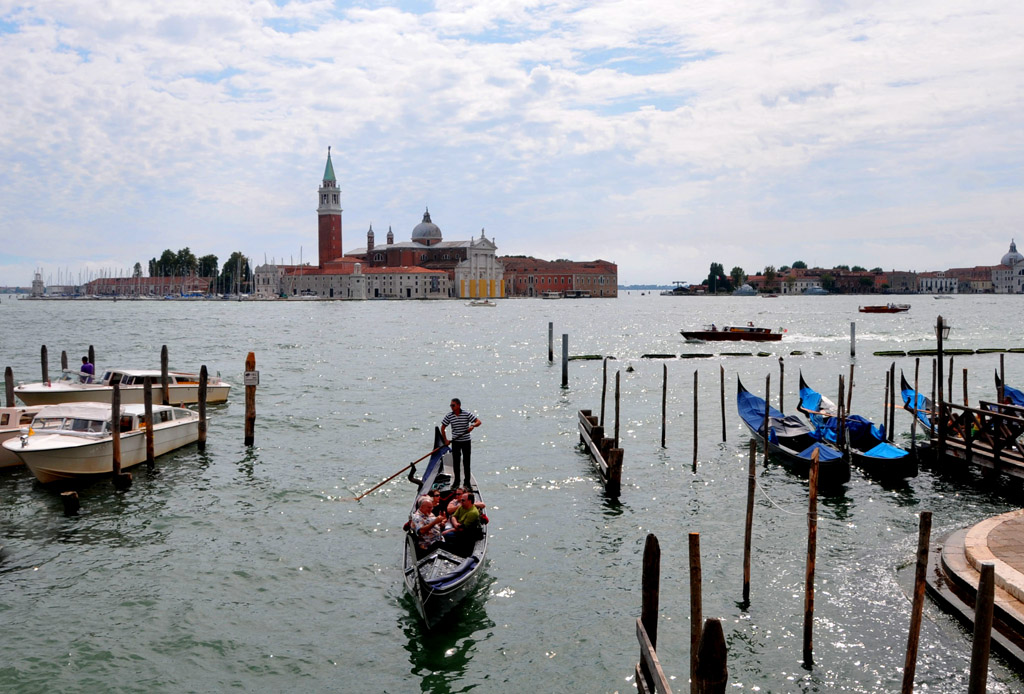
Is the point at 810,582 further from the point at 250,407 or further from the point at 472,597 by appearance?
the point at 250,407

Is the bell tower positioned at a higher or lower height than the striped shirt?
higher

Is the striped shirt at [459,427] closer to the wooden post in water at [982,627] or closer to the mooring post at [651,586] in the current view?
the mooring post at [651,586]

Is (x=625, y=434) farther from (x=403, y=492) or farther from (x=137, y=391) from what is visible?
(x=137, y=391)

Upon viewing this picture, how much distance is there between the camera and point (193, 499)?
14.2 meters

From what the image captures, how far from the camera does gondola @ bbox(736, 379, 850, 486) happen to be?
1428cm

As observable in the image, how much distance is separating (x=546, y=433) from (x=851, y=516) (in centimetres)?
903

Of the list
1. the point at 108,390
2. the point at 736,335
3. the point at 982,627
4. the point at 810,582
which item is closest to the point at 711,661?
the point at 982,627

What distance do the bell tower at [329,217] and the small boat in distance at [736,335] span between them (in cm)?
10801

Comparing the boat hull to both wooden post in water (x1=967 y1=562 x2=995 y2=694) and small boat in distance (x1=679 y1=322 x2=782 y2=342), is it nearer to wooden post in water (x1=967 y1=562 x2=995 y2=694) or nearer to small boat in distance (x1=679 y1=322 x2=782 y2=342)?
wooden post in water (x1=967 y1=562 x2=995 y2=694)

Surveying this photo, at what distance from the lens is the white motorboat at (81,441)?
46.2 feet

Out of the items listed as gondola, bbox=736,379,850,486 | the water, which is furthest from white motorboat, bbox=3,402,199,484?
gondola, bbox=736,379,850,486

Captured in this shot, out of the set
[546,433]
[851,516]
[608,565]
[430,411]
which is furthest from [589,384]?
[608,565]

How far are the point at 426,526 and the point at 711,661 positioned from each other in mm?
5122

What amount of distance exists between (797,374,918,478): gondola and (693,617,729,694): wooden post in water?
35.6 feet
